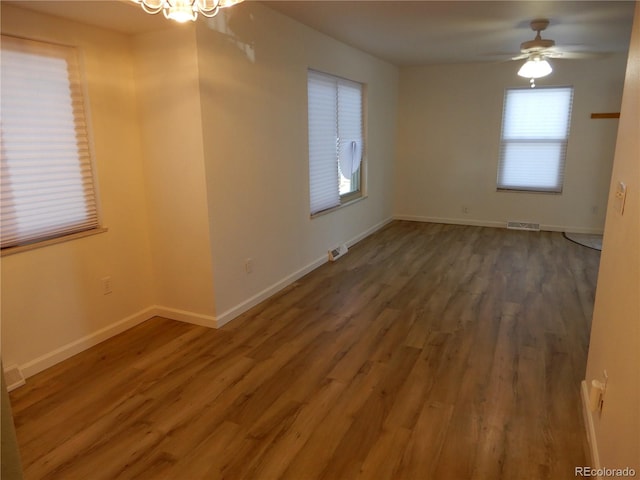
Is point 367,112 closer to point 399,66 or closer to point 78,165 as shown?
point 399,66

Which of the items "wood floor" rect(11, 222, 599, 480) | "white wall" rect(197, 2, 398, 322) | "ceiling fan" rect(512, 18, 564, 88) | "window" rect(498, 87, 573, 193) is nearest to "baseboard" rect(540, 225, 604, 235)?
"window" rect(498, 87, 573, 193)

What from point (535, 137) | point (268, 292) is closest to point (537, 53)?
point (535, 137)

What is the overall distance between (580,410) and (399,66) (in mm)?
5564

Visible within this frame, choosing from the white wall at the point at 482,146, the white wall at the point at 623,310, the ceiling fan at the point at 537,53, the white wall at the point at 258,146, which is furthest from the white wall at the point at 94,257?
the white wall at the point at 482,146

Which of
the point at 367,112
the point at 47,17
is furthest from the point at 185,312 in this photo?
the point at 367,112

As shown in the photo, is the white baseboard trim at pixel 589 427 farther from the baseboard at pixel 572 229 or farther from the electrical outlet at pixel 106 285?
the baseboard at pixel 572 229

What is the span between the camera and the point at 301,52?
13.1 feet

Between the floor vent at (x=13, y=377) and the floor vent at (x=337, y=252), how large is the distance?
10.2 ft

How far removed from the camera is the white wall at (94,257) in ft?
8.53

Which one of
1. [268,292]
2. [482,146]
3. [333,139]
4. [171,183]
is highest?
[333,139]

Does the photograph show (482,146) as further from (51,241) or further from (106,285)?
(51,241)

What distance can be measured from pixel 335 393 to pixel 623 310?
151 cm

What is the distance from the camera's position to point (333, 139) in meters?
4.90

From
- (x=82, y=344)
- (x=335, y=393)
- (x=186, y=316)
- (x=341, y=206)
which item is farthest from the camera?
(x=341, y=206)
